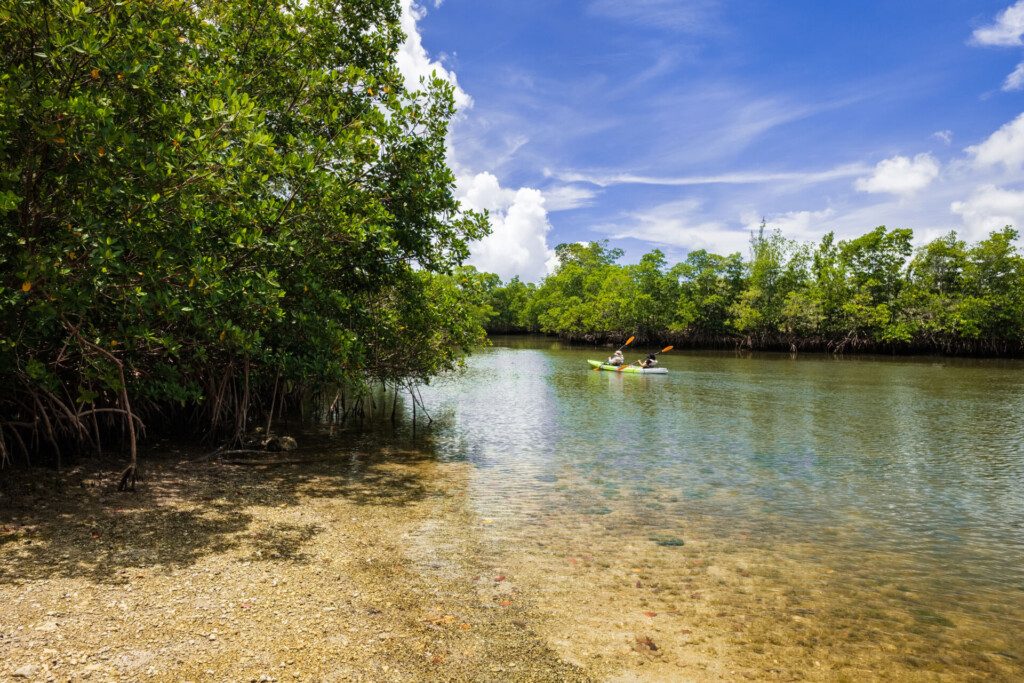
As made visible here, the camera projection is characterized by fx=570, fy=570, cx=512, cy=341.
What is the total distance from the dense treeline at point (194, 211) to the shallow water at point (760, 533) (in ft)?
15.0

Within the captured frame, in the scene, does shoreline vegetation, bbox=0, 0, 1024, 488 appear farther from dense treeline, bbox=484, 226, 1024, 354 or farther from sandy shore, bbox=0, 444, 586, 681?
dense treeline, bbox=484, 226, 1024, 354

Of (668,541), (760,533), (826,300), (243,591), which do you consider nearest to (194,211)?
(243,591)

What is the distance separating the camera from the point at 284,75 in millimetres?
11859

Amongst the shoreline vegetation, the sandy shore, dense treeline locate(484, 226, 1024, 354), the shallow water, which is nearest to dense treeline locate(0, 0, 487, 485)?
the shoreline vegetation

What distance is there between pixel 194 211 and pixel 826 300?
6264 centimetres

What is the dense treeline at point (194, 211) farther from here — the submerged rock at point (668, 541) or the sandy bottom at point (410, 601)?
the submerged rock at point (668, 541)

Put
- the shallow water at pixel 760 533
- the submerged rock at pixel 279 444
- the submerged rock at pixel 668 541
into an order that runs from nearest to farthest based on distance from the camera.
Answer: the shallow water at pixel 760 533, the submerged rock at pixel 668 541, the submerged rock at pixel 279 444

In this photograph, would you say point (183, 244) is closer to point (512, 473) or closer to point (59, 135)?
point (59, 135)

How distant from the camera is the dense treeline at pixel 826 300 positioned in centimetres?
5053

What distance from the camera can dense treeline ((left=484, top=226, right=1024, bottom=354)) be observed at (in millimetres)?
50531

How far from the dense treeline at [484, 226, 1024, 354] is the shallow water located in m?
34.0

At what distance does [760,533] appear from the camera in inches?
342

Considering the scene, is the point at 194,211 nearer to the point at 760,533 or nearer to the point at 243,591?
the point at 243,591

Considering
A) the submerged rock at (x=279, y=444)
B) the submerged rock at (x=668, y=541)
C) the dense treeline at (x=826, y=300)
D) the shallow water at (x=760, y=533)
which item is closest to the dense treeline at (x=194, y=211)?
the submerged rock at (x=279, y=444)
